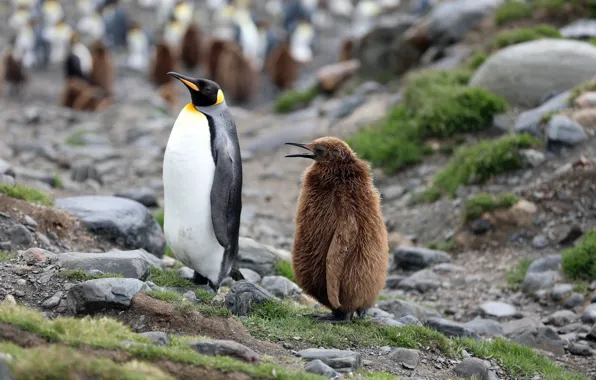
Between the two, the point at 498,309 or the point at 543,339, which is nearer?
the point at 543,339

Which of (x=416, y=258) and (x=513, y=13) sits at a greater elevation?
(x=513, y=13)

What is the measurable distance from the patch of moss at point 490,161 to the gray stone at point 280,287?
3.81 meters

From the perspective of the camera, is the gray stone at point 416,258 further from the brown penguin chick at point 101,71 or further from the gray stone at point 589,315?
the brown penguin chick at point 101,71

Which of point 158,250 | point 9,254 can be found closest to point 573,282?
point 158,250

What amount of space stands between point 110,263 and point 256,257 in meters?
2.33

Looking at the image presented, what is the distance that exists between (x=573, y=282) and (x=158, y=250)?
4.08 metres

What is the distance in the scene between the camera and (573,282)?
925 cm

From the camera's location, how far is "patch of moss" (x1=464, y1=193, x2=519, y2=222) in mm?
10633

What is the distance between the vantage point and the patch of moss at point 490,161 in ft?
37.1

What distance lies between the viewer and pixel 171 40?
1380 inches

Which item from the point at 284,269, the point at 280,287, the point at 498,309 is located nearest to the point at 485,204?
the point at 498,309

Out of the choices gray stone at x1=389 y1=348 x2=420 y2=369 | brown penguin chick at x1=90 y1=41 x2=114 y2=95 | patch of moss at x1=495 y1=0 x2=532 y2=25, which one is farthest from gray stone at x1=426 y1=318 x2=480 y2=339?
brown penguin chick at x1=90 y1=41 x2=114 y2=95

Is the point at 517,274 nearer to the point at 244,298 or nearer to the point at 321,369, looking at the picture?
the point at 244,298

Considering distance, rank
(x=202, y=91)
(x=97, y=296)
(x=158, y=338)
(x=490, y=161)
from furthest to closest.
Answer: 1. (x=490, y=161)
2. (x=202, y=91)
3. (x=97, y=296)
4. (x=158, y=338)
